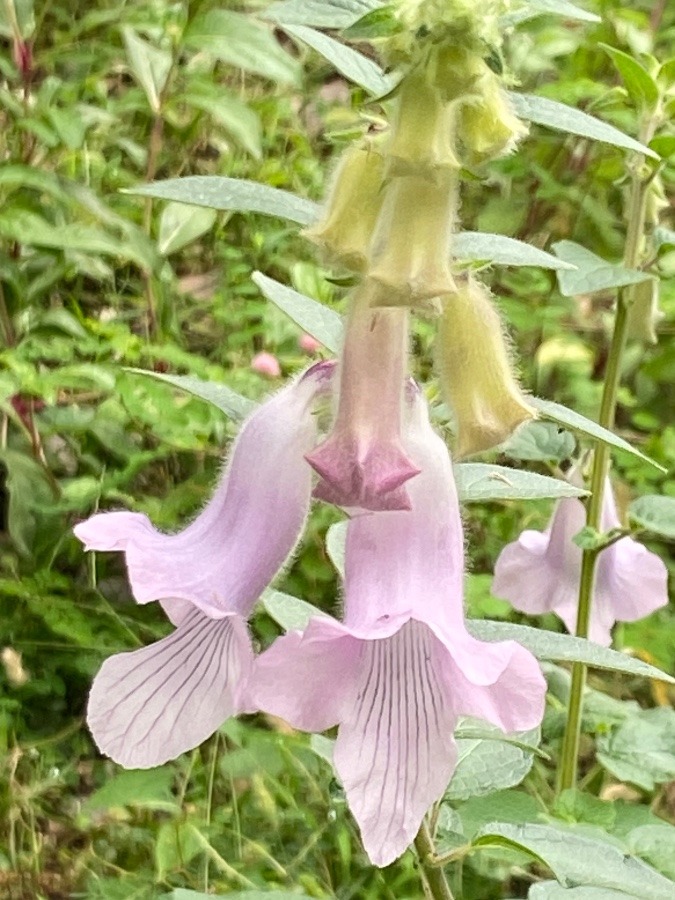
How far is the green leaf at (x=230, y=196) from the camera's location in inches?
24.8

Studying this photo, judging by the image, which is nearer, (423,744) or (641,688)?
(423,744)

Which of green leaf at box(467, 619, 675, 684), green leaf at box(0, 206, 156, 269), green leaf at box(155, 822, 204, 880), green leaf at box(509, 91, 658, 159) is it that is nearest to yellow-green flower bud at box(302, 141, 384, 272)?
green leaf at box(509, 91, 658, 159)

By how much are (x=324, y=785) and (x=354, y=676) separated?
751 millimetres

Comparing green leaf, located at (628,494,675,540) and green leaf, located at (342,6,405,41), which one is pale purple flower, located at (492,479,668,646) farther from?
green leaf, located at (342,6,405,41)

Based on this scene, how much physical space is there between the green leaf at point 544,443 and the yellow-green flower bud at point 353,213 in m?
0.53

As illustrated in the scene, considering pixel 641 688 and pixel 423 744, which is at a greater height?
pixel 423 744

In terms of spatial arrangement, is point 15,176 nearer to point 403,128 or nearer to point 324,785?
point 324,785

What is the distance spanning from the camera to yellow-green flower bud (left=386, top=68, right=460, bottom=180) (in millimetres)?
504

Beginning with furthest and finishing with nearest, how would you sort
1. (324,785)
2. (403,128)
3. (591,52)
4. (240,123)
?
(591,52), (240,123), (324,785), (403,128)

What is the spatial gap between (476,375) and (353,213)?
106 millimetres

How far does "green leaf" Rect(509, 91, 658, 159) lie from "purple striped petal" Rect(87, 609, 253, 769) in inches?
12.4

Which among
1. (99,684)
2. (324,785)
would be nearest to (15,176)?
(324,785)

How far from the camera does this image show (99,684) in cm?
62

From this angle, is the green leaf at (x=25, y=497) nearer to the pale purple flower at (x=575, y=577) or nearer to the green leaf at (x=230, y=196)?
the pale purple flower at (x=575, y=577)
